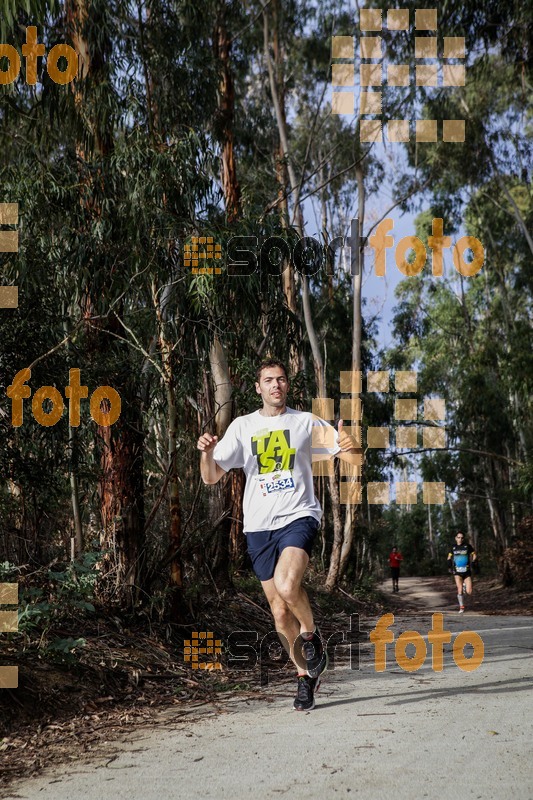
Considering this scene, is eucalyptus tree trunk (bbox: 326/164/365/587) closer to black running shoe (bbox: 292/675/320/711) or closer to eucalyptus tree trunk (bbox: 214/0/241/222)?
eucalyptus tree trunk (bbox: 214/0/241/222)

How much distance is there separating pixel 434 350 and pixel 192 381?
22.6 metres

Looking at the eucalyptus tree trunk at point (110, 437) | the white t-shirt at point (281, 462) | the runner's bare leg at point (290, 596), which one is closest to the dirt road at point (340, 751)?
the runner's bare leg at point (290, 596)

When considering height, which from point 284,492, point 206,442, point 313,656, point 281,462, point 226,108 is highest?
point 226,108

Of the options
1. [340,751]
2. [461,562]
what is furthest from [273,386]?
[461,562]

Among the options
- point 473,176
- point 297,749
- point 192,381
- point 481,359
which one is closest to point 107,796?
point 297,749

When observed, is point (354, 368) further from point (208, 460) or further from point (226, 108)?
point (208, 460)

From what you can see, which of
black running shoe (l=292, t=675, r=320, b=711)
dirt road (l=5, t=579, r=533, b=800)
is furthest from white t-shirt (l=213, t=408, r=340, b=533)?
dirt road (l=5, t=579, r=533, b=800)

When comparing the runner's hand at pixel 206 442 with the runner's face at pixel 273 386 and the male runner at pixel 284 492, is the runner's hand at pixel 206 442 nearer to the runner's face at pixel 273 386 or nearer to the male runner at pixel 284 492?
the male runner at pixel 284 492

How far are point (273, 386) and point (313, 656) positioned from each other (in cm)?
151

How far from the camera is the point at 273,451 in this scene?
206 inches

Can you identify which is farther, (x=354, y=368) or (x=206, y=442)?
(x=354, y=368)

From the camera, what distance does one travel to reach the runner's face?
5.28 meters

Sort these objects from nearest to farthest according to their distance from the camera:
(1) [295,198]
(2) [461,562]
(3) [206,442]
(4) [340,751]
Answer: (4) [340,751] < (3) [206,442] < (2) [461,562] < (1) [295,198]

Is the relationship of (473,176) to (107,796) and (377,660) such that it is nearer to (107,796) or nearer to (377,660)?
(377,660)
